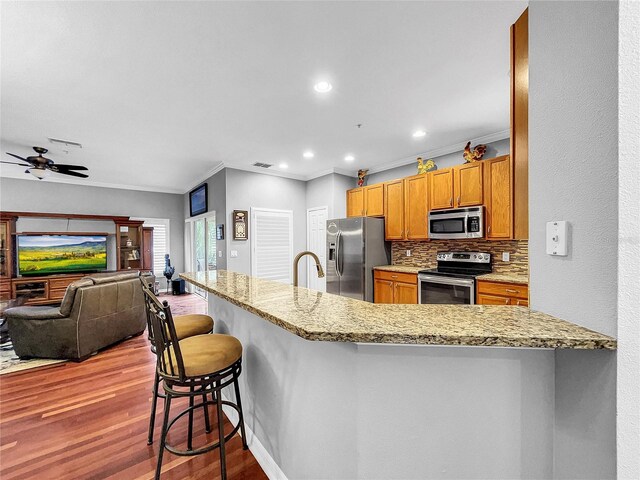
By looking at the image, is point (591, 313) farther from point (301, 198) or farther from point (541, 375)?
point (301, 198)

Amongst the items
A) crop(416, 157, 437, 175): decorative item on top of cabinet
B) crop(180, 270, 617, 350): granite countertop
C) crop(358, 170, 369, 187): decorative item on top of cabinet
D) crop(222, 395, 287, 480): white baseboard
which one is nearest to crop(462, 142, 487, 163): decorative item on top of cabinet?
crop(416, 157, 437, 175): decorative item on top of cabinet

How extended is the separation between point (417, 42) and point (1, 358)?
518cm

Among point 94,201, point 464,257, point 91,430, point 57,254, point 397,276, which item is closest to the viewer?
point 91,430

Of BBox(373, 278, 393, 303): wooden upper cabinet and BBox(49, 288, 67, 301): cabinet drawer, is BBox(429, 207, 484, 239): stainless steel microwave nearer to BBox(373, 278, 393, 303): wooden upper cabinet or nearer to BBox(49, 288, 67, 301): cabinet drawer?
BBox(373, 278, 393, 303): wooden upper cabinet

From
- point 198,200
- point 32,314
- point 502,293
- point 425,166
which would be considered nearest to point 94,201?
point 198,200

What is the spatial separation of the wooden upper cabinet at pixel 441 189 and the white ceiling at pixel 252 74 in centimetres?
44

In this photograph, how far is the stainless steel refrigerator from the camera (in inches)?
169

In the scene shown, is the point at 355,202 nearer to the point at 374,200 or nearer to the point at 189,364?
the point at 374,200

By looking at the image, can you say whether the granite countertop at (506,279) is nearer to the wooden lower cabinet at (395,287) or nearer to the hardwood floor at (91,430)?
the wooden lower cabinet at (395,287)

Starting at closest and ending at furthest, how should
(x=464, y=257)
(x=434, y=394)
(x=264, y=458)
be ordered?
(x=434, y=394), (x=264, y=458), (x=464, y=257)

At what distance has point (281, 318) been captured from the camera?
1.05 m

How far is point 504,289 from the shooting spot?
9.62 feet

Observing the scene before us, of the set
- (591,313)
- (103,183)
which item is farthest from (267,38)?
(103,183)

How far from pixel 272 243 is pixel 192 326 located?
330 centimetres
